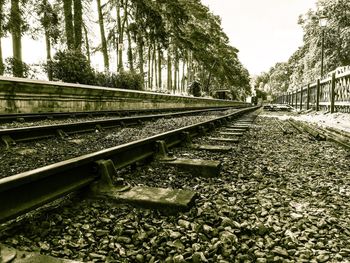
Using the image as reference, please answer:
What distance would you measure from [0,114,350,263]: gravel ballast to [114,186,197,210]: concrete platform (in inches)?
2.5

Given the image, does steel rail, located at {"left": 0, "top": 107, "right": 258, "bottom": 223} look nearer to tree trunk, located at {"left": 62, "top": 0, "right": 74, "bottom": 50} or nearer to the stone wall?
the stone wall

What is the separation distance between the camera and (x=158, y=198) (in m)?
2.21

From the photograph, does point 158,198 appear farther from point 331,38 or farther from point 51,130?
point 331,38

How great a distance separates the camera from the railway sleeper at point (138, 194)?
2.13 m

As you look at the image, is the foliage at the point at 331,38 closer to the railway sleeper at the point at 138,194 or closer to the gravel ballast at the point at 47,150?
the gravel ballast at the point at 47,150

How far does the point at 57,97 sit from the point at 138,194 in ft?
25.9

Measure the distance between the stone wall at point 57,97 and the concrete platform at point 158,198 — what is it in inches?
251

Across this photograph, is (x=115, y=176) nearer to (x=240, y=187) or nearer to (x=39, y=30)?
(x=240, y=187)

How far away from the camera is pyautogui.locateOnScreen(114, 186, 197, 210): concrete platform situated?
83.6 inches

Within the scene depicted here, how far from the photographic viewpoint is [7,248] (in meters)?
1.49

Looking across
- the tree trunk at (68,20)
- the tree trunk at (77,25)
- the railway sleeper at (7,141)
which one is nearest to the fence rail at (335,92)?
the railway sleeper at (7,141)

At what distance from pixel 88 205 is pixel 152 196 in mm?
480

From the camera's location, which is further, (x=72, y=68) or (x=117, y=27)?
(x=117, y=27)

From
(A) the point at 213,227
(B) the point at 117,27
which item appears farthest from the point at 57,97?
(B) the point at 117,27
